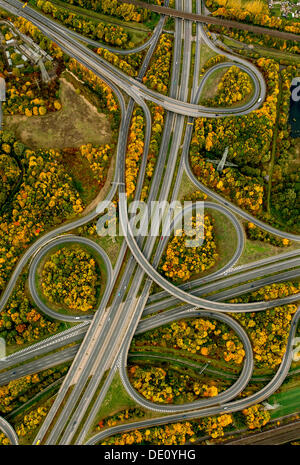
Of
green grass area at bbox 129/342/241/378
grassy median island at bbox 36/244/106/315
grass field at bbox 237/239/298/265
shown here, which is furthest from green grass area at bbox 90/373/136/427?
grass field at bbox 237/239/298/265

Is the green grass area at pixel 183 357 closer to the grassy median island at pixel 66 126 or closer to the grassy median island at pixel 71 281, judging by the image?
the grassy median island at pixel 71 281

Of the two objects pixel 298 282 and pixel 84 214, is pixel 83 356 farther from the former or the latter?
pixel 298 282

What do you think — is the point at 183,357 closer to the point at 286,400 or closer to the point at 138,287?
the point at 138,287

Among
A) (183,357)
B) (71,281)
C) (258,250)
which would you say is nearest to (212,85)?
(258,250)

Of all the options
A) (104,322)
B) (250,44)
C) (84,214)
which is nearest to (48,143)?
(84,214)

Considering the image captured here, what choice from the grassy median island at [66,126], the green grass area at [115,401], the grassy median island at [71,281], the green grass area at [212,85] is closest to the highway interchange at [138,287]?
the green grass area at [115,401]
